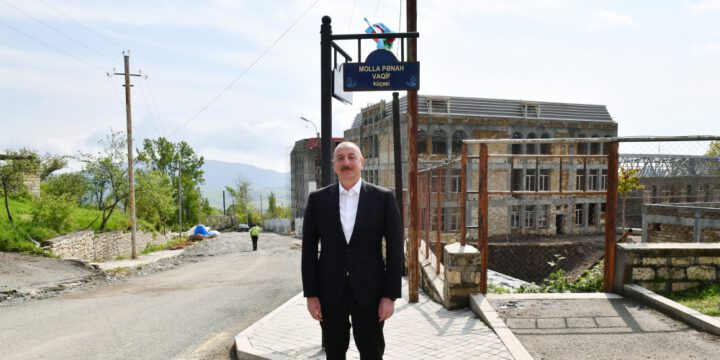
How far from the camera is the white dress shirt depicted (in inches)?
138

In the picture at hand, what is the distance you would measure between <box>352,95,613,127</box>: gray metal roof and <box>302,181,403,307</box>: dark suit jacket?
37016 millimetres

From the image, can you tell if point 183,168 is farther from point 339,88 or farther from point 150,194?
point 339,88

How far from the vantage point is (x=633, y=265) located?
6.63 m

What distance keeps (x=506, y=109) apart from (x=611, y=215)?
38.6 meters

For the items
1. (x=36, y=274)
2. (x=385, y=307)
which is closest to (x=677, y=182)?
(x=385, y=307)

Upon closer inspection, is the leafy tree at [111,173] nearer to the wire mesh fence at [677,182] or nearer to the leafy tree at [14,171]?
the leafy tree at [14,171]

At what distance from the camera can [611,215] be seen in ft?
22.0

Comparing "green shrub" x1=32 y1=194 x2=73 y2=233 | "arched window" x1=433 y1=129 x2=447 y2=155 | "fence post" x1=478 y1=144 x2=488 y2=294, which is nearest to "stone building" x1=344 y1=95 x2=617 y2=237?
"arched window" x1=433 y1=129 x2=447 y2=155

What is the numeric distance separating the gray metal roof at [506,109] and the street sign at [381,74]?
33.9m

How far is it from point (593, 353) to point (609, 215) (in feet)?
8.75

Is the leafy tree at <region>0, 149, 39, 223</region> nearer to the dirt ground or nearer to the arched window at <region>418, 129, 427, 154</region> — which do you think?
the dirt ground

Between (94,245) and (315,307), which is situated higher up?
(315,307)

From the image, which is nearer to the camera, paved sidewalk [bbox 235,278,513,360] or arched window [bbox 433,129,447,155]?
paved sidewalk [bbox 235,278,513,360]

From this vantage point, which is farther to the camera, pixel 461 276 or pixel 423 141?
pixel 423 141
